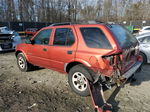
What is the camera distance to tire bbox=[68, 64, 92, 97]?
3187 millimetres

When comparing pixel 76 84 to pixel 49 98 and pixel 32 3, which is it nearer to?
pixel 49 98

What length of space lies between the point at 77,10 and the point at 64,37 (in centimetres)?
4419

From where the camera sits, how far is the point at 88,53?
3.07 m

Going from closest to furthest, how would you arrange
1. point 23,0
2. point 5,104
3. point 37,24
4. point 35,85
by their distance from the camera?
point 5,104, point 35,85, point 37,24, point 23,0

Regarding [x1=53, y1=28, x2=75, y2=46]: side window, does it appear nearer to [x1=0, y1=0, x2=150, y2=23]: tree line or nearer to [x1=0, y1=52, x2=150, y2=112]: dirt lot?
[x1=0, y1=52, x2=150, y2=112]: dirt lot

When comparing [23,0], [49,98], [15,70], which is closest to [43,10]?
[23,0]

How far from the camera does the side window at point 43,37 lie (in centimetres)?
418

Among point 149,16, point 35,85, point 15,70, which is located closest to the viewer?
point 35,85

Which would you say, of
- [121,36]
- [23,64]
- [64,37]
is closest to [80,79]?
[64,37]

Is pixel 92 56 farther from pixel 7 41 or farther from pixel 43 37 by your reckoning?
pixel 7 41

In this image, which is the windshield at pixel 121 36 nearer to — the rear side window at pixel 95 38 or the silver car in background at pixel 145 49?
the rear side window at pixel 95 38

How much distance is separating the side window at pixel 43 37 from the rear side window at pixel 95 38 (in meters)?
1.34

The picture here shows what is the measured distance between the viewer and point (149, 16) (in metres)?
38.5

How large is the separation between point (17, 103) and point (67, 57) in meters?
1.64
